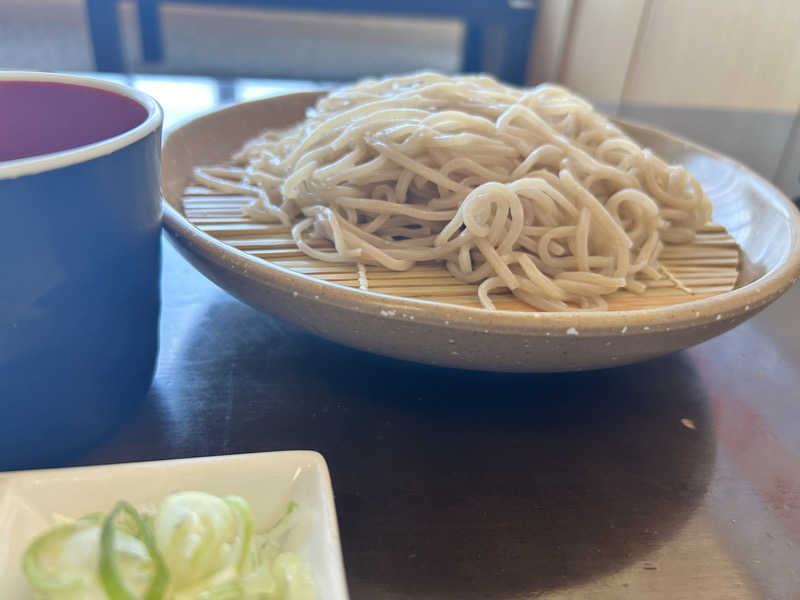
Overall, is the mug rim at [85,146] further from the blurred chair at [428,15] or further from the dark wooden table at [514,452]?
the blurred chair at [428,15]

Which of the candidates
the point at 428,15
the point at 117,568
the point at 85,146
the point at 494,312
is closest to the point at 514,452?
the point at 494,312

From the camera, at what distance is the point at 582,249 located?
78cm

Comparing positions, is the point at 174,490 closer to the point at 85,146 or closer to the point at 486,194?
the point at 85,146

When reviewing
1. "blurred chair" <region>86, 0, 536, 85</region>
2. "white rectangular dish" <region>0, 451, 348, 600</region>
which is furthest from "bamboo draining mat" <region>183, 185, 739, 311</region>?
"blurred chair" <region>86, 0, 536, 85</region>

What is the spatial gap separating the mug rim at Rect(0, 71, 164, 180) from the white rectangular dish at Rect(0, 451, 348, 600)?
0.69 ft

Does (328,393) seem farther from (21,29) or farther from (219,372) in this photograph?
(21,29)

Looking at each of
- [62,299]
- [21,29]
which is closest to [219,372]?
[62,299]

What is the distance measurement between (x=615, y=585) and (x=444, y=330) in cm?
25

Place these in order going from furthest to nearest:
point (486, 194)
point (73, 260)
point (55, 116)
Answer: point (486, 194) < point (55, 116) < point (73, 260)

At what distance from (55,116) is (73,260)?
23 cm

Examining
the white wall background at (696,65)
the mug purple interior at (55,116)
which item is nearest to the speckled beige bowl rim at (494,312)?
the mug purple interior at (55,116)

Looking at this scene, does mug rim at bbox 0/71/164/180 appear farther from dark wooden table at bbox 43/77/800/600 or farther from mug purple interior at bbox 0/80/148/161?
dark wooden table at bbox 43/77/800/600

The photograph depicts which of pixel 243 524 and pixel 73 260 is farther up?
pixel 73 260

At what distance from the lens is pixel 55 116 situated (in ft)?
2.02
